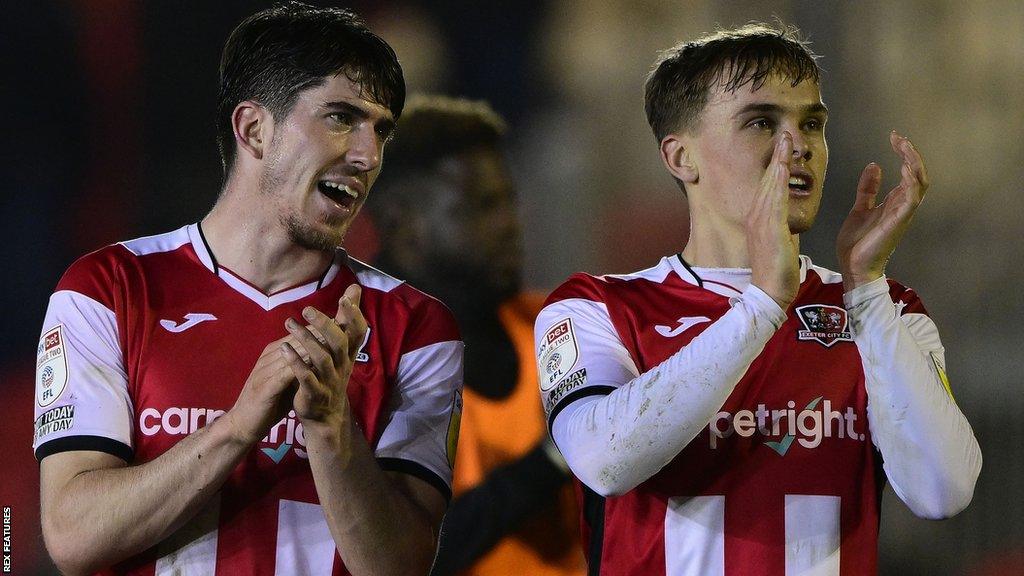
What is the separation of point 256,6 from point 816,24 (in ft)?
4.36

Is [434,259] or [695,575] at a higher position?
[434,259]

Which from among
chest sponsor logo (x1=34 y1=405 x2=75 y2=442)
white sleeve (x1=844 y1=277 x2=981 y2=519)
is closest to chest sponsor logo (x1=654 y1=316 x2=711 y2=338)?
white sleeve (x1=844 y1=277 x2=981 y2=519)

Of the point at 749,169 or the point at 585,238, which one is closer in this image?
the point at 749,169

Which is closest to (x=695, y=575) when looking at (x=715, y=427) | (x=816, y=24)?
(x=715, y=427)

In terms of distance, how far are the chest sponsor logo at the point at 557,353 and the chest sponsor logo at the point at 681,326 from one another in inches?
6.5

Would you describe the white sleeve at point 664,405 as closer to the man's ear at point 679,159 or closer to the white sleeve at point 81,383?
the man's ear at point 679,159

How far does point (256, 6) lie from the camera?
2719 millimetres

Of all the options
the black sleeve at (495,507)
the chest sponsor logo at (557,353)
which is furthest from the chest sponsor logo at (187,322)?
the black sleeve at (495,507)

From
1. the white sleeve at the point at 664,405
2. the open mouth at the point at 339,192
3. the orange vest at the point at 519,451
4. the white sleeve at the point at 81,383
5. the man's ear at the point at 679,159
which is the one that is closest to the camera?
the white sleeve at the point at 664,405

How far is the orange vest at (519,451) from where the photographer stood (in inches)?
102

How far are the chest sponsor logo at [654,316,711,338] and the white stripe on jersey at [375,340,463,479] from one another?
397 millimetres

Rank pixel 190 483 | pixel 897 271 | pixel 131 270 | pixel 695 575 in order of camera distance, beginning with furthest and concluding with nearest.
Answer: pixel 897 271
pixel 131 270
pixel 695 575
pixel 190 483

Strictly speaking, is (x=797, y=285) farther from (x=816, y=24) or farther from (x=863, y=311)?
(x=816, y=24)

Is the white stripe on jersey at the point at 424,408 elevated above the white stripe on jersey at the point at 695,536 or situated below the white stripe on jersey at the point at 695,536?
above
